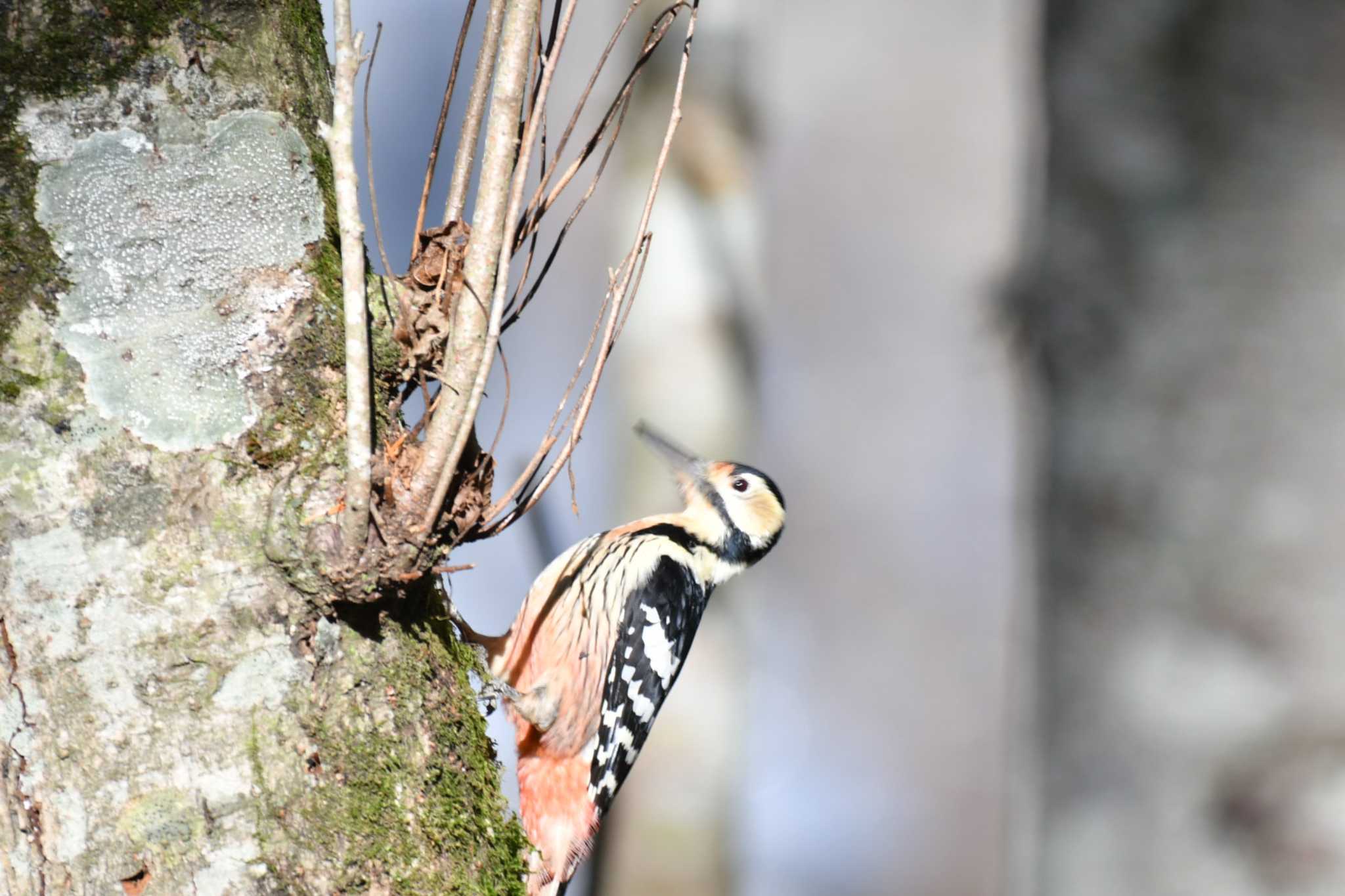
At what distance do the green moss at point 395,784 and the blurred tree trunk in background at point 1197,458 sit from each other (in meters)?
0.68

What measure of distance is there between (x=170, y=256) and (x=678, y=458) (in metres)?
1.83

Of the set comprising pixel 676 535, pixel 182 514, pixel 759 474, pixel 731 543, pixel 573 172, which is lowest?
pixel 182 514

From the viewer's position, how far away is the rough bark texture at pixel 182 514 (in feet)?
3.43

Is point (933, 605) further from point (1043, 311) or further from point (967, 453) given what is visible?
point (1043, 311)

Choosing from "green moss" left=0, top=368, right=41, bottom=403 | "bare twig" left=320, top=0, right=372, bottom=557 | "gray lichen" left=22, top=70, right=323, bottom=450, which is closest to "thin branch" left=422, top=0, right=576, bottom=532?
"bare twig" left=320, top=0, right=372, bottom=557

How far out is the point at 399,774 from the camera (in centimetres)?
117

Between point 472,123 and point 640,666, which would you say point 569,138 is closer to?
point 472,123

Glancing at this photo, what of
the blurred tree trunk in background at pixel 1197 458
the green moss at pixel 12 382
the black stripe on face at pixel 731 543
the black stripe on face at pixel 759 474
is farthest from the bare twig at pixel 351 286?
the black stripe on face at pixel 731 543

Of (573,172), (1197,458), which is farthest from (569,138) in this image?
(1197,458)

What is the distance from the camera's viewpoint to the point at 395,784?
45.7 inches

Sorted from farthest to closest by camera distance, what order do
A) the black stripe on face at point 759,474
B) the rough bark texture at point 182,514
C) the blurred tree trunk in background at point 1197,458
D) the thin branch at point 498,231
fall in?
the black stripe on face at point 759,474 → the thin branch at point 498,231 → the rough bark texture at point 182,514 → the blurred tree trunk in background at point 1197,458

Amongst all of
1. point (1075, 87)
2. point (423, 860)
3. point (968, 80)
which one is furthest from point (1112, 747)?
point (968, 80)

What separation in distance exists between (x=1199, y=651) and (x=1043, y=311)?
0.24 metres

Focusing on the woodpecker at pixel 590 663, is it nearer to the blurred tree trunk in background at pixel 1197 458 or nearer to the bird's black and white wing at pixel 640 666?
the bird's black and white wing at pixel 640 666
